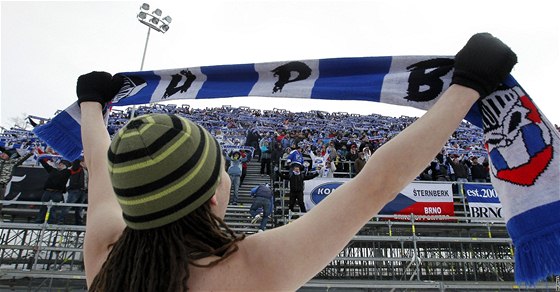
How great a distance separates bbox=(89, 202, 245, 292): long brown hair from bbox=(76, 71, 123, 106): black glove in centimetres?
102

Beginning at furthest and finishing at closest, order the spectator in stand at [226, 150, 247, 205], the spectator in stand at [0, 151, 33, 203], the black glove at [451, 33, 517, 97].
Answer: the spectator in stand at [226, 150, 247, 205] < the spectator in stand at [0, 151, 33, 203] < the black glove at [451, 33, 517, 97]

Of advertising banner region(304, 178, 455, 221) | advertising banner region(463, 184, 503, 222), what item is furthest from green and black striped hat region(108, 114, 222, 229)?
advertising banner region(463, 184, 503, 222)

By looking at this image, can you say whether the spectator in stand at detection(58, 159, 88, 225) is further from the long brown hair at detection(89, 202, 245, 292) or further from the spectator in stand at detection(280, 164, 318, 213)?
the long brown hair at detection(89, 202, 245, 292)

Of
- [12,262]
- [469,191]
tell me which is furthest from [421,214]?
[12,262]

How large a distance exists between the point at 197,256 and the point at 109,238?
0.33 m

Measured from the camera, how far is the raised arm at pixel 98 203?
3.61 ft

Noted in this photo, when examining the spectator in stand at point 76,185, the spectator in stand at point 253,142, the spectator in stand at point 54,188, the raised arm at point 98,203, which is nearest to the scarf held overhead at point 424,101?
the raised arm at point 98,203

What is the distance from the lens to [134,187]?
0.89 m

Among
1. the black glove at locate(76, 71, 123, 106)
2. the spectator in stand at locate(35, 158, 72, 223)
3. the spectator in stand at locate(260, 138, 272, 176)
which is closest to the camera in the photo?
the black glove at locate(76, 71, 123, 106)

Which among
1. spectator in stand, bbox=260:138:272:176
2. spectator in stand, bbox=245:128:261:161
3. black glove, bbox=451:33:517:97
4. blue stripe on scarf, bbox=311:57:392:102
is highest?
spectator in stand, bbox=245:128:261:161

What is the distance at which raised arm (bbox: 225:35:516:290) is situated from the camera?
35.8 inches

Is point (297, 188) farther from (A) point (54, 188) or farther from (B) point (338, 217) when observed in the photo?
(B) point (338, 217)

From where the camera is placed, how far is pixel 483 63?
1.28 m

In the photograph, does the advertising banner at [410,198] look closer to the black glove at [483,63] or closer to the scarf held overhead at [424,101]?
the scarf held overhead at [424,101]
